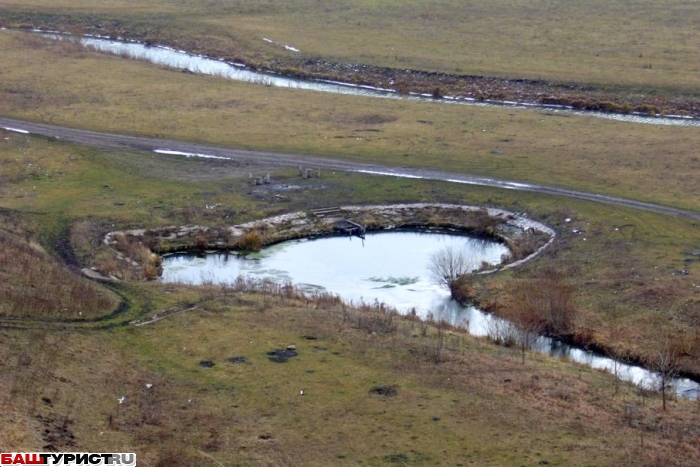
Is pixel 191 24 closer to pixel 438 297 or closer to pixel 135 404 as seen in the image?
pixel 438 297

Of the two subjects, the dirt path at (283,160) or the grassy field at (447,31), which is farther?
the grassy field at (447,31)

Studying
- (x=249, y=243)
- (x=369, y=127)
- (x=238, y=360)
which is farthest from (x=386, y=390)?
(x=369, y=127)

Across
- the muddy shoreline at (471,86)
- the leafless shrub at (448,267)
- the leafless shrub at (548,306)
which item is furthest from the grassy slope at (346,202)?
the muddy shoreline at (471,86)

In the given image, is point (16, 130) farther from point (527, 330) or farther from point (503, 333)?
point (527, 330)

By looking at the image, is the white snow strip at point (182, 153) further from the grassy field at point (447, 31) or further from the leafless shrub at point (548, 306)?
the grassy field at point (447, 31)

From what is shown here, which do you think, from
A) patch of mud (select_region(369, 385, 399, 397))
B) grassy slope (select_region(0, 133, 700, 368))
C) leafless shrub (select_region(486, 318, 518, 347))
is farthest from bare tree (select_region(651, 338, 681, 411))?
patch of mud (select_region(369, 385, 399, 397))

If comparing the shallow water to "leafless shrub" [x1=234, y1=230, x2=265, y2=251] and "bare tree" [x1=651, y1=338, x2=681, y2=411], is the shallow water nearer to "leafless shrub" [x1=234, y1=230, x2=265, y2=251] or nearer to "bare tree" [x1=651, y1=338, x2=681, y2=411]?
"leafless shrub" [x1=234, y1=230, x2=265, y2=251]
